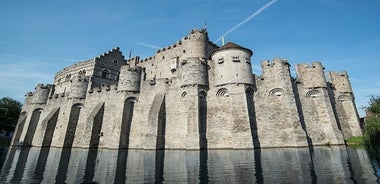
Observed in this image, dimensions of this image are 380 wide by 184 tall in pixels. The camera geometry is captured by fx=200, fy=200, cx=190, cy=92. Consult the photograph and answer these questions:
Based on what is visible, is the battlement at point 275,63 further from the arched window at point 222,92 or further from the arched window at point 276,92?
the arched window at point 222,92

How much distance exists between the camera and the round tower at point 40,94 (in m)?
31.9

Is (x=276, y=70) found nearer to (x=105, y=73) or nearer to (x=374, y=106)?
(x=374, y=106)

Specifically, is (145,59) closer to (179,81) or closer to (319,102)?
(179,81)

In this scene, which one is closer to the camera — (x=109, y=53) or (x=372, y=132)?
(x=372, y=132)

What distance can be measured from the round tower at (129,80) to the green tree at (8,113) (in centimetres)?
3238

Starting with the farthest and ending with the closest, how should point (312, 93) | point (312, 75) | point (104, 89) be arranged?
point (104, 89), point (312, 75), point (312, 93)

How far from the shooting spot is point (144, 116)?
23.3 metres

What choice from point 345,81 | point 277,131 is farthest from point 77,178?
point 345,81

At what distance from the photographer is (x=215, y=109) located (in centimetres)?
2178

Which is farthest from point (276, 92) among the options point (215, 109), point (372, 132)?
point (372, 132)

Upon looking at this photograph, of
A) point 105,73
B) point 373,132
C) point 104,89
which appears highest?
point 105,73

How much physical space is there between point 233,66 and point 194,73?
4.45m

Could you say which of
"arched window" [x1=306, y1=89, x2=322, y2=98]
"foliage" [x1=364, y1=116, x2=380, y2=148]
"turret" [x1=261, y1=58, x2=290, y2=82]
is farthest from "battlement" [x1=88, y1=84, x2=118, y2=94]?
"foliage" [x1=364, y1=116, x2=380, y2=148]

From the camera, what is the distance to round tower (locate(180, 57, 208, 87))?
2175 cm
